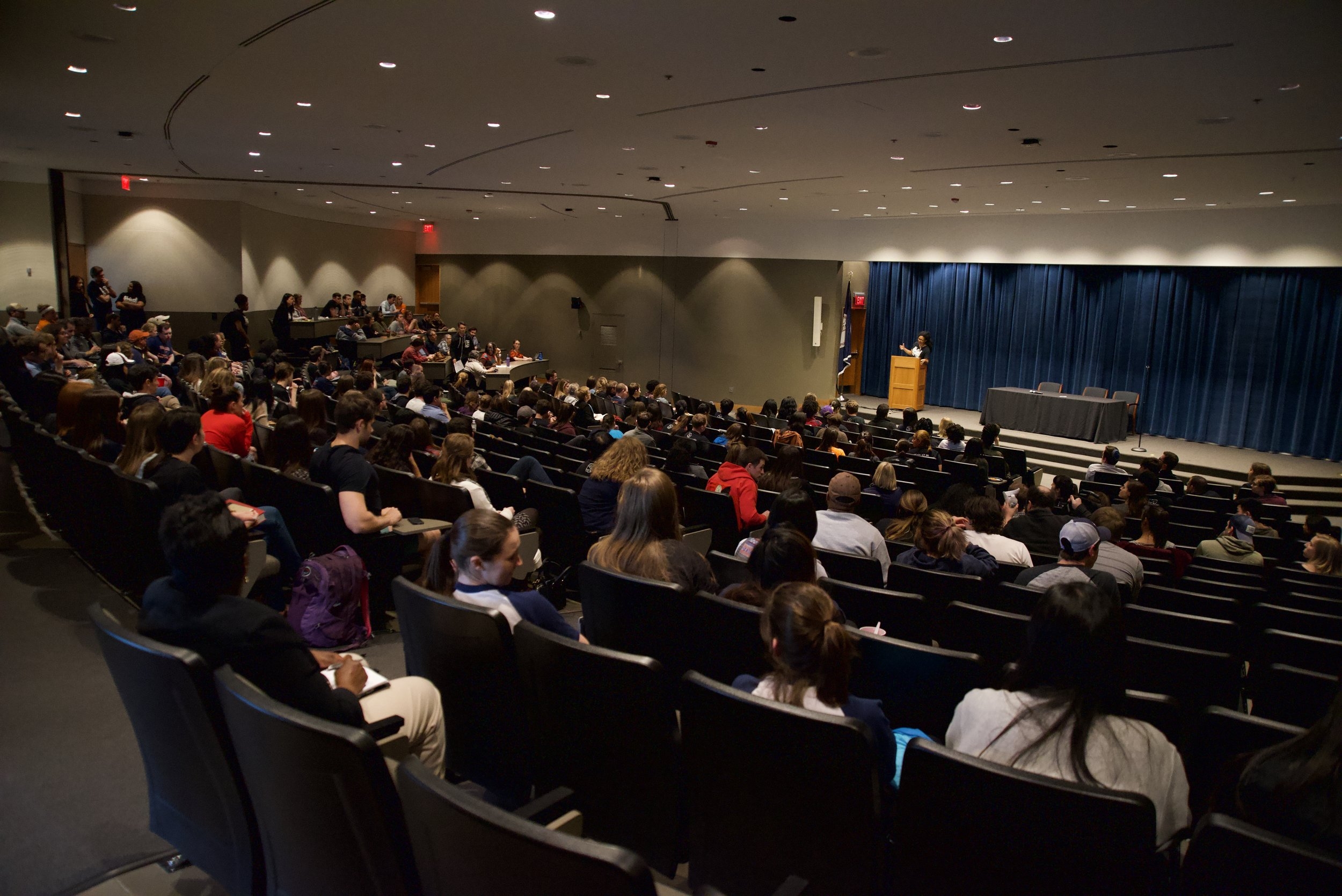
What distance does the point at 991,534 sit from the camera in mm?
4867

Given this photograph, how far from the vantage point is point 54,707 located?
338 cm

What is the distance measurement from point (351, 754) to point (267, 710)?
0.22m

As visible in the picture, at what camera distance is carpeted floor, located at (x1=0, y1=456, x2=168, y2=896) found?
2529mm

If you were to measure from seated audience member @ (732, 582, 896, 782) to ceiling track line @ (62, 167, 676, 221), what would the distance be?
1451cm

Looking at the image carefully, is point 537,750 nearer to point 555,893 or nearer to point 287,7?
point 555,893

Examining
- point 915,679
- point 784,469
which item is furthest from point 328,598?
point 784,469

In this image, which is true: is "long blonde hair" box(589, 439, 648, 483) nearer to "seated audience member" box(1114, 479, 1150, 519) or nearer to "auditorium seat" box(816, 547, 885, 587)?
"auditorium seat" box(816, 547, 885, 587)

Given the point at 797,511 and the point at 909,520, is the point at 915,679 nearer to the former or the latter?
the point at 797,511

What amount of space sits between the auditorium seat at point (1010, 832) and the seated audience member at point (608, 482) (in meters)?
3.20

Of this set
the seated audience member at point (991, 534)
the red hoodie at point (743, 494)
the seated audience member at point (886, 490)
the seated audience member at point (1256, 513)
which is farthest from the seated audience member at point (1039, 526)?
the seated audience member at point (1256, 513)

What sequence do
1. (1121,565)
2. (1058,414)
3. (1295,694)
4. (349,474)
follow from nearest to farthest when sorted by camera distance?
(1295,694)
(349,474)
(1121,565)
(1058,414)

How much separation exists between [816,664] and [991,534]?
3158 millimetres

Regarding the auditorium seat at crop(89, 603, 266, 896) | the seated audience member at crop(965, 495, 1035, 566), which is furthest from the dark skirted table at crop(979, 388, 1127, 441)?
the auditorium seat at crop(89, 603, 266, 896)

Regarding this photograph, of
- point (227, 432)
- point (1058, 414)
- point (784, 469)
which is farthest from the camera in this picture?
point (1058, 414)
